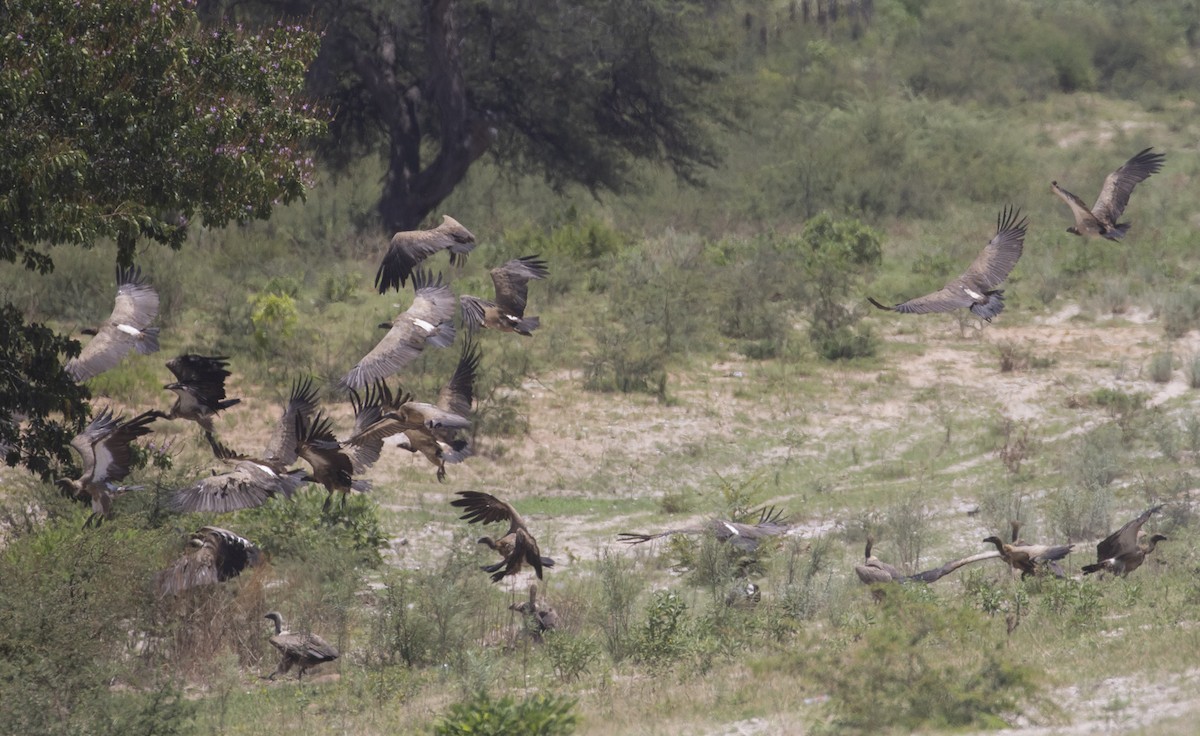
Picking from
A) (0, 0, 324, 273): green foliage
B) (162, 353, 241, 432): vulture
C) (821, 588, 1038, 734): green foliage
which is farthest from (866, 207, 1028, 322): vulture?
(162, 353, 241, 432): vulture

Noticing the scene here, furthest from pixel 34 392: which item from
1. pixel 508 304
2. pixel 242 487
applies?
pixel 508 304

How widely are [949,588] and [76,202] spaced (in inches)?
271

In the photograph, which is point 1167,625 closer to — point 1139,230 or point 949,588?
point 949,588

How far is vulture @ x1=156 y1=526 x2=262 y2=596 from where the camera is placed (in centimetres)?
957

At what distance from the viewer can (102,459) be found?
945 centimetres

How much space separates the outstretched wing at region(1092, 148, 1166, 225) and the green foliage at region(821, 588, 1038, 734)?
4274 millimetres

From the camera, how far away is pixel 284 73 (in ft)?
33.8

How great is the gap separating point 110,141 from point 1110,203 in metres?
7.27

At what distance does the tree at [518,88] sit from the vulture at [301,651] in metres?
15.5

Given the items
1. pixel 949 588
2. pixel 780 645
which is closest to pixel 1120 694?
pixel 780 645

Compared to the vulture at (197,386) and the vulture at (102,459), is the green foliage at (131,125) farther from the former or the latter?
the vulture at (102,459)

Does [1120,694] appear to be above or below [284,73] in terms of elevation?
below

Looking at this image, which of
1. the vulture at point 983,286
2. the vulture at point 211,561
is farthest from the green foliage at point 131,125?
the vulture at point 983,286

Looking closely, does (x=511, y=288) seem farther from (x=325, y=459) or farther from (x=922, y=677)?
(x=922, y=677)
